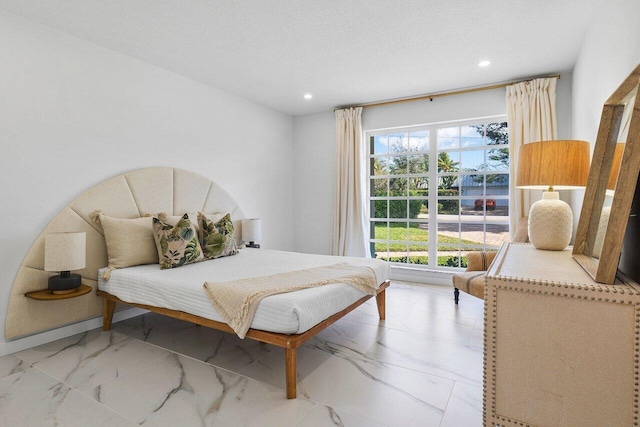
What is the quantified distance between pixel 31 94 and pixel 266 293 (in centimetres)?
243

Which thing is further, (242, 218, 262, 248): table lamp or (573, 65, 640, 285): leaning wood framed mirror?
(242, 218, 262, 248): table lamp

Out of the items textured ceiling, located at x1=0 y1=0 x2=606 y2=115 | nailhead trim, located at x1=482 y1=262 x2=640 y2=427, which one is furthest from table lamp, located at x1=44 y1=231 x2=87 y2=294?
nailhead trim, located at x1=482 y1=262 x2=640 y2=427

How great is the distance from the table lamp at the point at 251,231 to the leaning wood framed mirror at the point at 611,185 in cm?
334

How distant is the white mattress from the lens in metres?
2.00

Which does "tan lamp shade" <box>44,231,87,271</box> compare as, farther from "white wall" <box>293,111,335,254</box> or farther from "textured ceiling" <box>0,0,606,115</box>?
"white wall" <box>293,111,335,254</box>

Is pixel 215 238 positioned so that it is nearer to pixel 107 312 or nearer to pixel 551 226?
pixel 107 312

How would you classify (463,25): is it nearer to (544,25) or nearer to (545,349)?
(544,25)

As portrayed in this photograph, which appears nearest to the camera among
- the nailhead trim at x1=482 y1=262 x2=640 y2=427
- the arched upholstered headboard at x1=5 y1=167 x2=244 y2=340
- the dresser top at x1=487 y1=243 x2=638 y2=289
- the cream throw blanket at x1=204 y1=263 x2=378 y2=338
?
the nailhead trim at x1=482 y1=262 x2=640 y2=427

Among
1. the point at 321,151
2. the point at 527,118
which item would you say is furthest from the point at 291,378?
the point at 321,151

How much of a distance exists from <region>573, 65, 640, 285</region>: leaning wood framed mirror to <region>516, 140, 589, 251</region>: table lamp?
1.06 feet

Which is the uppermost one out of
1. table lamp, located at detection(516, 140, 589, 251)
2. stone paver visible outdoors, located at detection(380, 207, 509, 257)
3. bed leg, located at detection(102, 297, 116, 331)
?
table lamp, located at detection(516, 140, 589, 251)

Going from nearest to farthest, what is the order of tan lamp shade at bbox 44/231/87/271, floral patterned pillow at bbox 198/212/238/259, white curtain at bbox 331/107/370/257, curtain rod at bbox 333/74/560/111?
tan lamp shade at bbox 44/231/87/271 → floral patterned pillow at bbox 198/212/238/259 → curtain rod at bbox 333/74/560/111 → white curtain at bbox 331/107/370/257

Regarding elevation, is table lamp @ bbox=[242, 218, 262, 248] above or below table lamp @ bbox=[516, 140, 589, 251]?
below

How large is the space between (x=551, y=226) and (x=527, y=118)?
2.27 m
